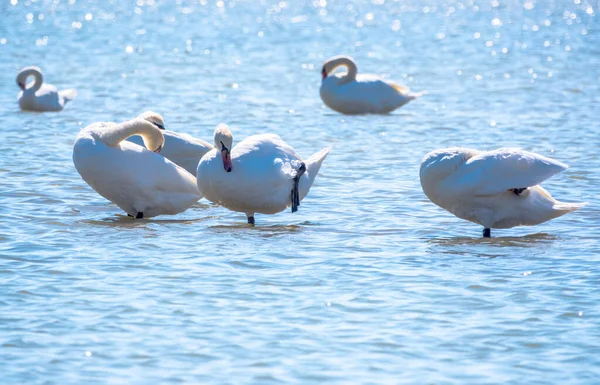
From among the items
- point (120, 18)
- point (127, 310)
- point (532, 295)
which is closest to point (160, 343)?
point (127, 310)

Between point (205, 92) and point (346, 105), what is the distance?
11.9 feet

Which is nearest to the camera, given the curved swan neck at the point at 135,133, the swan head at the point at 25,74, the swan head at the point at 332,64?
the curved swan neck at the point at 135,133

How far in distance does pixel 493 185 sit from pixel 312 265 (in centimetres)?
163

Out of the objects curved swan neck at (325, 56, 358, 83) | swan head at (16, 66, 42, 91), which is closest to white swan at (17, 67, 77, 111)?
swan head at (16, 66, 42, 91)

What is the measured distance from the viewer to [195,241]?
9.31 m

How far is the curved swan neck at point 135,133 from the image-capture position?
991 centimetres

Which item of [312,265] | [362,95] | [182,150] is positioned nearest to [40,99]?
[362,95]

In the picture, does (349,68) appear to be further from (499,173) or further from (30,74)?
(499,173)

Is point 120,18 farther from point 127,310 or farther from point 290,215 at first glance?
point 127,310

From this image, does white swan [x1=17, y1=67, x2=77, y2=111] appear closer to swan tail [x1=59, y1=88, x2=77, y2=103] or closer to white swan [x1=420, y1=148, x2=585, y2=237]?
swan tail [x1=59, y1=88, x2=77, y2=103]

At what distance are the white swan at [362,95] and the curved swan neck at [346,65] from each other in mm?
27

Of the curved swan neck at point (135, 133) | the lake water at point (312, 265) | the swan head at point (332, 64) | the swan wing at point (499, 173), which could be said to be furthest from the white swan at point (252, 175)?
the swan head at point (332, 64)

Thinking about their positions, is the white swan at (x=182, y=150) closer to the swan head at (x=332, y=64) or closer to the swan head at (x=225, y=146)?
the swan head at (x=225, y=146)

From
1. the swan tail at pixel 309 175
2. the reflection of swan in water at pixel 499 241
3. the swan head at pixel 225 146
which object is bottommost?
the reflection of swan in water at pixel 499 241
